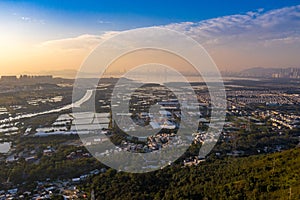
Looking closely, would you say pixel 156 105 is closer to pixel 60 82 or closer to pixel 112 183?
pixel 112 183

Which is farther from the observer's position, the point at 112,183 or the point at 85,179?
the point at 85,179

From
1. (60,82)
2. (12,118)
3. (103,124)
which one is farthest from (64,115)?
(60,82)

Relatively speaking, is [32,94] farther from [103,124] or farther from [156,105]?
[103,124]

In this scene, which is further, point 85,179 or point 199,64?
point 85,179

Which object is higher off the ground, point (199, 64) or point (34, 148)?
point (199, 64)

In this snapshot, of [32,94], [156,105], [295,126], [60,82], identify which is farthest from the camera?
[60,82]

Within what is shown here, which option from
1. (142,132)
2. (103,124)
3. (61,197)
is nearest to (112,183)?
(61,197)

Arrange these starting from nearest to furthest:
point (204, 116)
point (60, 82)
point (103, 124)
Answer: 1. point (103, 124)
2. point (204, 116)
3. point (60, 82)
